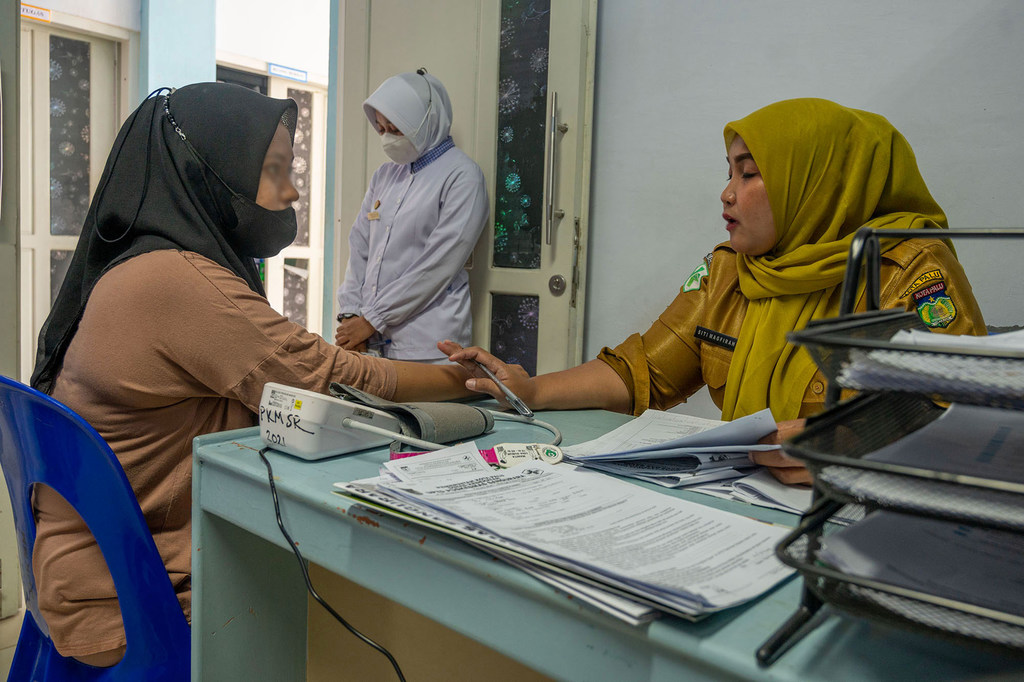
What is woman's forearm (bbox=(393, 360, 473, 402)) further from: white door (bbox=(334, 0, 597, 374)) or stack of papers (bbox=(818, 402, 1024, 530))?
white door (bbox=(334, 0, 597, 374))

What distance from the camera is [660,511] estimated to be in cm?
64

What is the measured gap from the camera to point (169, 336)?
3.14 ft

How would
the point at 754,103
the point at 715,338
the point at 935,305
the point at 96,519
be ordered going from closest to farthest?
1. the point at 96,519
2. the point at 935,305
3. the point at 715,338
4. the point at 754,103

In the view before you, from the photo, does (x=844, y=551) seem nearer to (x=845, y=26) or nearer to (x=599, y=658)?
(x=599, y=658)

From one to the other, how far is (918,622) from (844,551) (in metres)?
0.05

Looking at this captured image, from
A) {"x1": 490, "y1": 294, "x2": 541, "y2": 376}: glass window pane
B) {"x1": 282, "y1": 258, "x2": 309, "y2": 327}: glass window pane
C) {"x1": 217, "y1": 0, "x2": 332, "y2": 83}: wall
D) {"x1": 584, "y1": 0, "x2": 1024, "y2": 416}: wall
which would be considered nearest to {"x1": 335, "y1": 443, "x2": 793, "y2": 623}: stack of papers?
{"x1": 584, "y1": 0, "x2": 1024, "y2": 416}: wall

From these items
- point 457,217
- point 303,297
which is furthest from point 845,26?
point 303,297

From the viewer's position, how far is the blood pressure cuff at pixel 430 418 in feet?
2.89

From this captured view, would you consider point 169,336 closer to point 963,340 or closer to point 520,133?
point 963,340

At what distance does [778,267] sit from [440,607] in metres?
0.95

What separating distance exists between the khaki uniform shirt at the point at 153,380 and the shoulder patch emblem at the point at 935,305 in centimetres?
91

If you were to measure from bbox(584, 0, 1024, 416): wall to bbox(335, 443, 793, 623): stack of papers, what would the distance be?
142cm

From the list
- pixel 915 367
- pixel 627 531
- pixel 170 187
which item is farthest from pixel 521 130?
pixel 915 367

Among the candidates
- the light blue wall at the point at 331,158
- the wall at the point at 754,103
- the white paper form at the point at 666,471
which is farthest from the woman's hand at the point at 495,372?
the light blue wall at the point at 331,158
